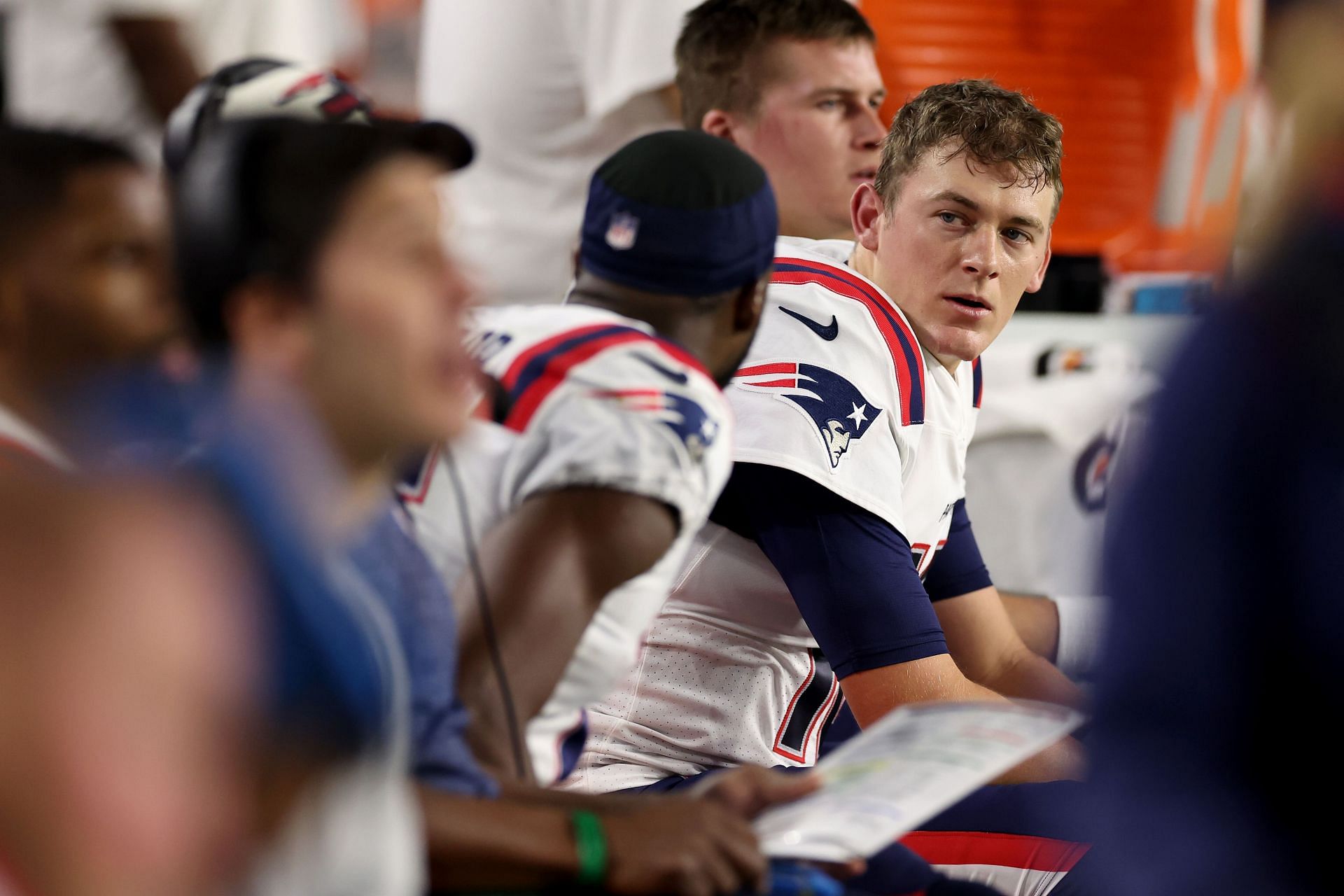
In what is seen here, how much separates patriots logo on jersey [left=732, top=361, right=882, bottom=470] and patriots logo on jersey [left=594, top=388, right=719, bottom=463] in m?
0.51

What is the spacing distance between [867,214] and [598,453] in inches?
39.1

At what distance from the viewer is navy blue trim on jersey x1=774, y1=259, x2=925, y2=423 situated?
76.4 inches

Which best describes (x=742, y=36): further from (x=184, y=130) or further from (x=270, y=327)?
(x=270, y=327)

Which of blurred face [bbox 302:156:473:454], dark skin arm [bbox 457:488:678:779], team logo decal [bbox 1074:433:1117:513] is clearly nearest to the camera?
blurred face [bbox 302:156:473:454]

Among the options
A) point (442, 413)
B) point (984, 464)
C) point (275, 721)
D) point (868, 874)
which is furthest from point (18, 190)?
point (984, 464)

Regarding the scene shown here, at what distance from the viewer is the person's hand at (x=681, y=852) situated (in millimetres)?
1126

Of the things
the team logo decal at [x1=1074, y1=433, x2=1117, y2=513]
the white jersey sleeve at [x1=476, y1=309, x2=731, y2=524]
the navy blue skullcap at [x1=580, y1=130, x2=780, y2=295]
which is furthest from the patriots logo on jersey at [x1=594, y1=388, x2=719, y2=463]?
the team logo decal at [x1=1074, y1=433, x2=1117, y2=513]

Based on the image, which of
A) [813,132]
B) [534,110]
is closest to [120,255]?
[813,132]

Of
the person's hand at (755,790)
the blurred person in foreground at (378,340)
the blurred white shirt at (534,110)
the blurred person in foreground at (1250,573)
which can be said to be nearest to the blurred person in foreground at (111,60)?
the blurred white shirt at (534,110)

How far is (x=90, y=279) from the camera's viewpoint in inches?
52.1

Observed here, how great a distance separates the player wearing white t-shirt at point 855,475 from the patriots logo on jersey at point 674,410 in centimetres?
49

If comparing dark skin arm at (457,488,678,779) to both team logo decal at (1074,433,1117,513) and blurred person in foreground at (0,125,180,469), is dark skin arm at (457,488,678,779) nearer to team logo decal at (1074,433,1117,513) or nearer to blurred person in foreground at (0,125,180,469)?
blurred person in foreground at (0,125,180,469)

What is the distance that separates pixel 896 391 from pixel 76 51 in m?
1.47

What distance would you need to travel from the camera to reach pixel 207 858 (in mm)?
829
